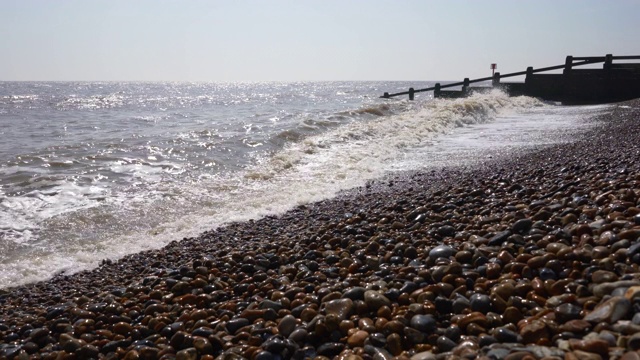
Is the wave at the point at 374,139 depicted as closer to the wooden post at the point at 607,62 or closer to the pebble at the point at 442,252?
the wooden post at the point at 607,62

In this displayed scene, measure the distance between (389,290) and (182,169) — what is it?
8411 mm

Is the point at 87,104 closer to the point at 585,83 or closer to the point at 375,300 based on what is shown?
the point at 585,83

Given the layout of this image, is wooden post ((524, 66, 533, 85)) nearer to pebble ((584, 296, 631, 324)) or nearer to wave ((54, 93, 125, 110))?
wave ((54, 93, 125, 110))

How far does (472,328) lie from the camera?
8.61 feet

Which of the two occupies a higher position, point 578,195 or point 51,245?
point 578,195

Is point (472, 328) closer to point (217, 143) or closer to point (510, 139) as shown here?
point (510, 139)

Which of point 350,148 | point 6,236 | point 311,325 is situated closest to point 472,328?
point 311,325

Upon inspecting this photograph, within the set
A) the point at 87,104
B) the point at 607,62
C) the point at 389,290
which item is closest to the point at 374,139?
the point at 389,290

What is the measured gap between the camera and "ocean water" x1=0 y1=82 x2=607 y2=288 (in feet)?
21.8

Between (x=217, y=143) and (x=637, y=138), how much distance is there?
975 cm

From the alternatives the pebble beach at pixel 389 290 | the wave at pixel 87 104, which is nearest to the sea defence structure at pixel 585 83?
the pebble beach at pixel 389 290

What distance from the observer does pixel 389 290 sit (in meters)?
3.23

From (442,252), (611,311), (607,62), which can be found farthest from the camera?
(607,62)

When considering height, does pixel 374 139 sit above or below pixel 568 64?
below
